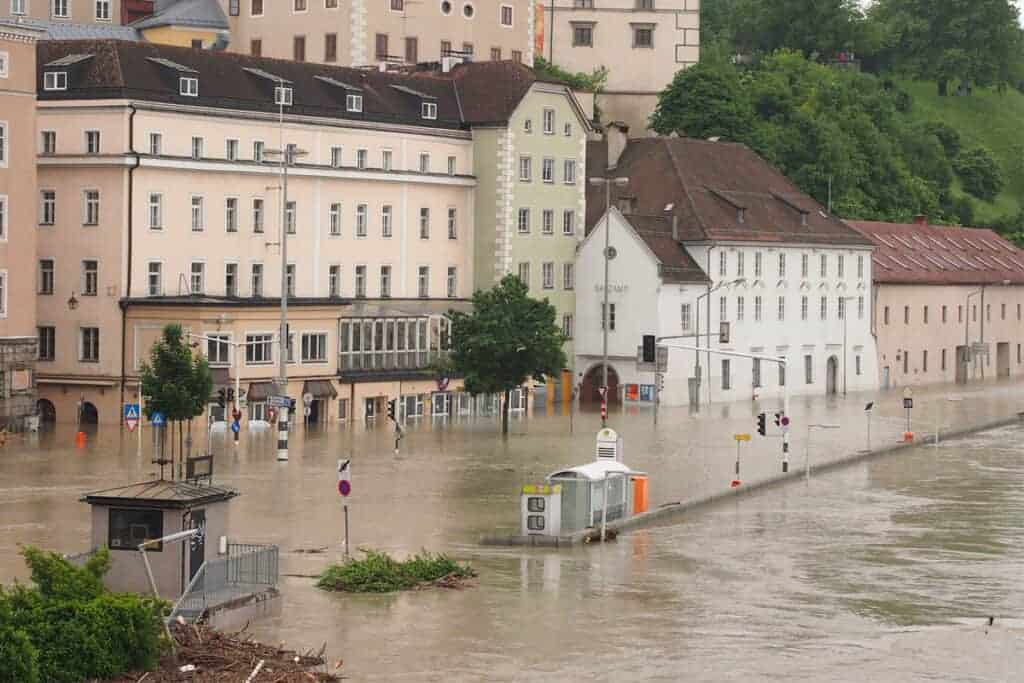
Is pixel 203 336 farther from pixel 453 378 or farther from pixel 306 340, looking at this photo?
pixel 453 378

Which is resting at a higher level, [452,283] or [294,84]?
A: [294,84]

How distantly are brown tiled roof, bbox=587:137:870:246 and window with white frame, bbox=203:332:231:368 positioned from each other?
30.2 metres

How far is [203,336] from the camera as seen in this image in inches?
3561

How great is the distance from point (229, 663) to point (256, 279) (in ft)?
201

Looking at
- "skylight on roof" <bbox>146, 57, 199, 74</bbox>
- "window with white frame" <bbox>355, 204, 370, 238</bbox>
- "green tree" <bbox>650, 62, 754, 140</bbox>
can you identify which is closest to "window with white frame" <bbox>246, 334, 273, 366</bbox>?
"skylight on roof" <bbox>146, 57, 199, 74</bbox>

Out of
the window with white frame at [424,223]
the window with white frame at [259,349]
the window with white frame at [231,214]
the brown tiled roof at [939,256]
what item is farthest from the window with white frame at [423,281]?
the brown tiled roof at [939,256]

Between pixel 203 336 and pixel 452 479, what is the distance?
2088 centimetres

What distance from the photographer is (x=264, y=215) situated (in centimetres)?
9912

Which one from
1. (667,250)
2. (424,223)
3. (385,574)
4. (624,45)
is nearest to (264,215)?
(424,223)

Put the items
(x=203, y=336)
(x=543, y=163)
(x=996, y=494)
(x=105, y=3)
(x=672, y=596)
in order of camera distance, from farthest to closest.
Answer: (x=105, y=3)
(x=543, y=163)
(x=203, y=336)
(x=996, y=494)
(x=672, y=596)

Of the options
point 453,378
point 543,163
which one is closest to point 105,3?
point 543,163

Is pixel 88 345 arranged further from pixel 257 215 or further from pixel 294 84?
pixel 294 84

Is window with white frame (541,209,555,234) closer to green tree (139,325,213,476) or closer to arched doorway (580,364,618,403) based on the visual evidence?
arched doorway (580,364,618,403)

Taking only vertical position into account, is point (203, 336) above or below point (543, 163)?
below
